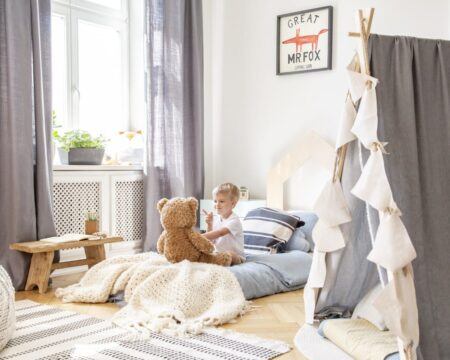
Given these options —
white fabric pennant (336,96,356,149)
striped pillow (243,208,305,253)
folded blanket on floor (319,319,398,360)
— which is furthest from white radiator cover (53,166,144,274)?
white fabric pennant (336,96,356,149)

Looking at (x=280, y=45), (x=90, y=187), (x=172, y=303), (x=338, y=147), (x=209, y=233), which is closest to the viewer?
(x=338, y=147)

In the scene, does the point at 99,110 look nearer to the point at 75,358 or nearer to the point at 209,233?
the point at 209,233

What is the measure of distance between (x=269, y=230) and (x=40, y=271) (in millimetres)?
1492

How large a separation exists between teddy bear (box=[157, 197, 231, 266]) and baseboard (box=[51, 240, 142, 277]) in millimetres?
1130

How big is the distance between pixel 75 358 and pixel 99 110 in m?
2.74

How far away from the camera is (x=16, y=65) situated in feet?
11.4

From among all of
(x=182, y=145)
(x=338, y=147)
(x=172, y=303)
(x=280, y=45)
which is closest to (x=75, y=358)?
(x=172, y=303)

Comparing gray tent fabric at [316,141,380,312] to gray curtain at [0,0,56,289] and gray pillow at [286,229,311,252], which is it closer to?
gray pillow at [286,229,311,252]

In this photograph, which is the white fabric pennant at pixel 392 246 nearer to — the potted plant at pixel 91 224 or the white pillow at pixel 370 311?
the white pillow at pixel 370 311

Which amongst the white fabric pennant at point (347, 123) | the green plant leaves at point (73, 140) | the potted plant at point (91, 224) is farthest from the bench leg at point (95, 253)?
the white fabric pennant at point (347, 123)

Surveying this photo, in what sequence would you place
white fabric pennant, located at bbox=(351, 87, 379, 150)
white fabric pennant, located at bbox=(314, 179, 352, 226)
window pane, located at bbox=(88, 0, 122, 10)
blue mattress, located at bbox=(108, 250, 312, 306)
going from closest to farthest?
white fabric pennant, located at bbox=(351, 87, 379, 150), white fabric pennant, located at bbox=(314, 179, 352, 226), blue mattress, located at bbox=(108, 250, 312, 306), window pane, located at bbox=(88, 0, 122, 10)

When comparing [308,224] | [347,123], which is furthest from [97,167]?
[347,123]

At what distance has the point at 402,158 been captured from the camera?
6.59 feet

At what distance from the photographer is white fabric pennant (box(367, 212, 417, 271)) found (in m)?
1.75
